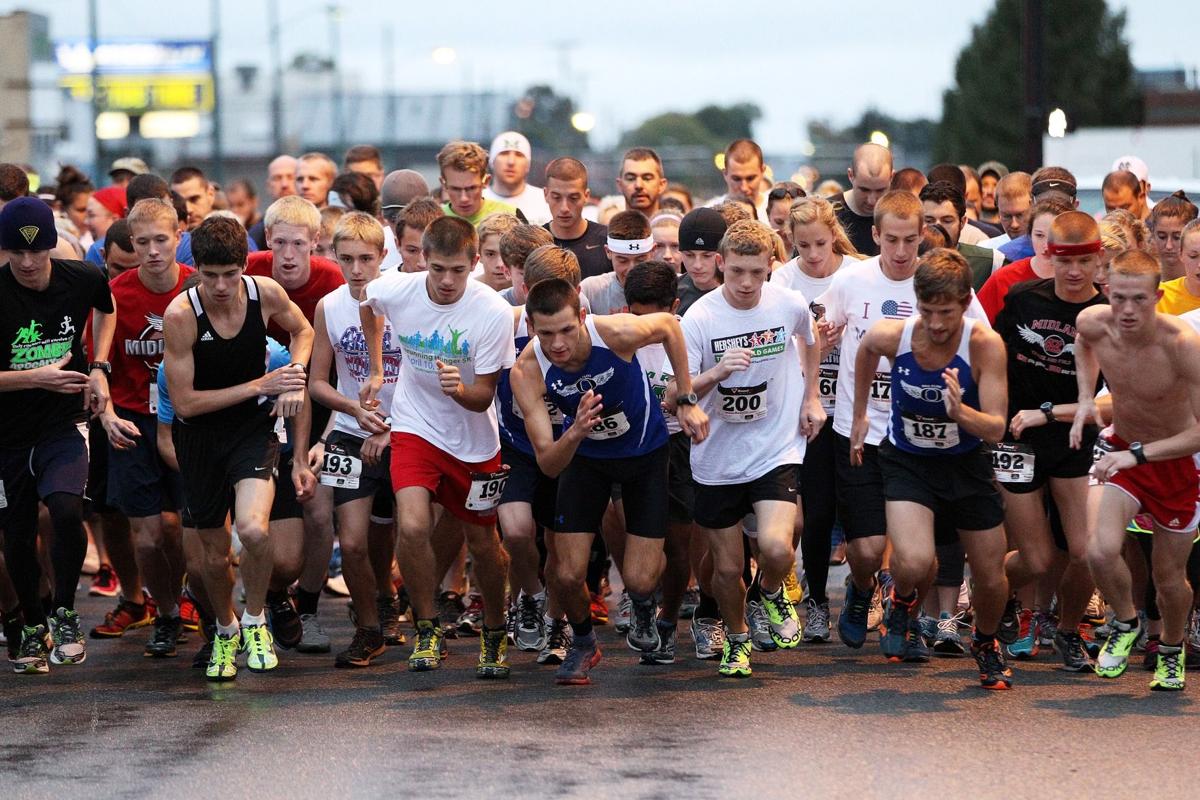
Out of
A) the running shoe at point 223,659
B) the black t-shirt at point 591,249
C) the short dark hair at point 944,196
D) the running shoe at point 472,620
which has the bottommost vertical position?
the running shoe at point 472,620

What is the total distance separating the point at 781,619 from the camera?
9.88 m

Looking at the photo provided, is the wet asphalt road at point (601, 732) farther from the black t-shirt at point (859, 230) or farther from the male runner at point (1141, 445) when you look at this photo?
the black t-shirt at point (859, 230)

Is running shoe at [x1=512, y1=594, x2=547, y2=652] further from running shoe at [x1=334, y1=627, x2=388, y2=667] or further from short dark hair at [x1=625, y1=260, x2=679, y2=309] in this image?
short dark hair at [x1=625, y1=260, x2=679, y2=309]

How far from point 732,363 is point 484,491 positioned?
131 cm

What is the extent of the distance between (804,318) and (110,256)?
4.01 m

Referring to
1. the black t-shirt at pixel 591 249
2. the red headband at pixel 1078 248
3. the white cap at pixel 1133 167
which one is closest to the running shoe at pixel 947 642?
the red headband at pixel 1078 248

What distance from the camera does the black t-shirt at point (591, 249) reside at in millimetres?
11500

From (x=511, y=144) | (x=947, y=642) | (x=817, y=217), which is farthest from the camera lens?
(x=511, y=144)

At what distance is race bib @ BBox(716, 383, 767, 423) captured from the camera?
9.38 m

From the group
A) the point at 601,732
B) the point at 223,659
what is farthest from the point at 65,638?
the point at 601,732

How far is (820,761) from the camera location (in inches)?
293

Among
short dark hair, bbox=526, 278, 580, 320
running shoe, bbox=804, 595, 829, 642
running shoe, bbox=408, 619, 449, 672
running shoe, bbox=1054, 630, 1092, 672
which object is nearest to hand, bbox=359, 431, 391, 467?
running shoe, bbox=408, 619, 449, 672

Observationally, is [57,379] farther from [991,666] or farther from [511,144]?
[511,144]

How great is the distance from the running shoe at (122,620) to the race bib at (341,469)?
5.86ft
